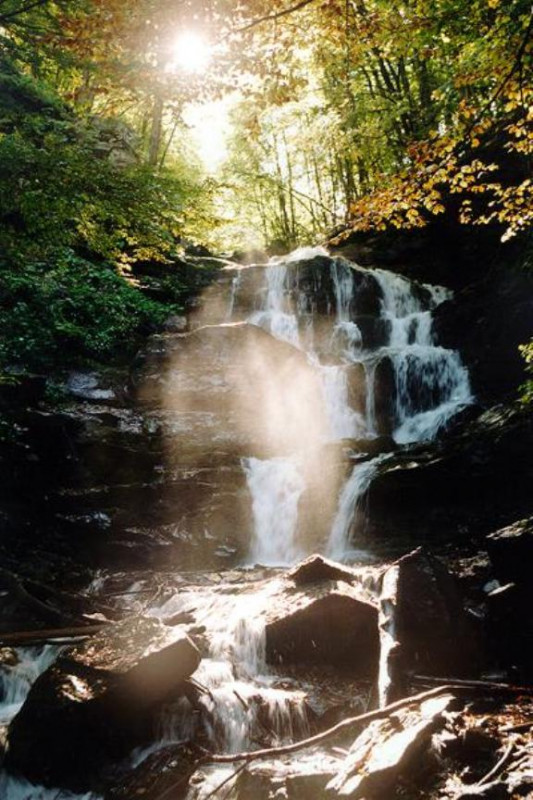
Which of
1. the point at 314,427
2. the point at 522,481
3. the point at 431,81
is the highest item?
the point at 431,81

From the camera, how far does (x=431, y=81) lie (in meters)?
21.0

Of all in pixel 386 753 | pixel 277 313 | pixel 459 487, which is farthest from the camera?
pixel 277 313

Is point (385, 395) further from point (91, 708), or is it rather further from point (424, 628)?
point (91, 708)

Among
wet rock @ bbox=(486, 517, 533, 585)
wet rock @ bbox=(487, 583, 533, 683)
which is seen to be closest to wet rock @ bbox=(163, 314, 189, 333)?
wet rock @ bbox=(486, 517, 533, 585)

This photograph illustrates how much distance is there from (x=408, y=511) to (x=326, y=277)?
10.8 meters

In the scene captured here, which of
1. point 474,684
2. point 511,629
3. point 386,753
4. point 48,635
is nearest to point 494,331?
point 511,629

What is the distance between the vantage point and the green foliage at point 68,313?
1305cm

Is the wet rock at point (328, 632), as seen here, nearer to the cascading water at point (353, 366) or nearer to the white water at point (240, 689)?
the white water at point (240, 689)

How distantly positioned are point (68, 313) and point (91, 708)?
479 inches

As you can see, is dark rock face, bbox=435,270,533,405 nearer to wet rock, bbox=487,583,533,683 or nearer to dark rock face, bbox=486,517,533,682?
dark rock face, bbox=486,517,533,682

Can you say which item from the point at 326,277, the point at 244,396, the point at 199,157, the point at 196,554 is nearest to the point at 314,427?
the point at 244,396

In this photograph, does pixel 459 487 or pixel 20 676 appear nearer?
pixel 20 676

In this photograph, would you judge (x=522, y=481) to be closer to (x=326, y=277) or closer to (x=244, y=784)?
(x=244, y=784)

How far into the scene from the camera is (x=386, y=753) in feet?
13.6
